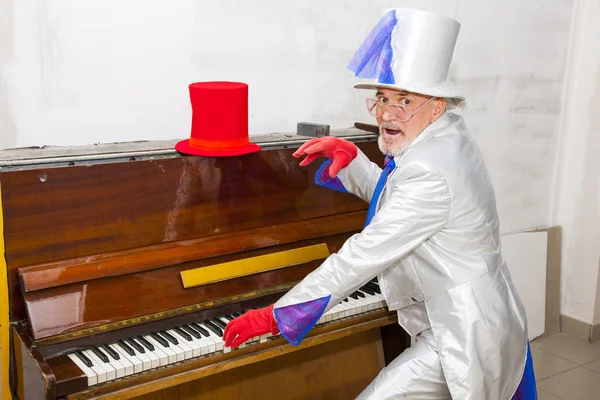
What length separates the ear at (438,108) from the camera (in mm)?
2232

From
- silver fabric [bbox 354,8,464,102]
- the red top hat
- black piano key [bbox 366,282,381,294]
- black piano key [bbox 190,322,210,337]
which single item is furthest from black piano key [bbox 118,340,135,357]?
silver fabric [bbox 354,8,464,102]

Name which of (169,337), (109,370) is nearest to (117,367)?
(109,370)

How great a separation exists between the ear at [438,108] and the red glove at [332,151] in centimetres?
40

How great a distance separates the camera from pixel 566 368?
393 cm

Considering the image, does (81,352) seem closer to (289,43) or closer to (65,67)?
(65,67)

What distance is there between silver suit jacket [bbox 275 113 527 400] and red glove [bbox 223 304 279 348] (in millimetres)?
72

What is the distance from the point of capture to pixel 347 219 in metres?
2.73

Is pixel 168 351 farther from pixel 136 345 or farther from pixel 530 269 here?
pixel 530 269

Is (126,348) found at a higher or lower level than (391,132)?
lower

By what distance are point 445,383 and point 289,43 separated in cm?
153

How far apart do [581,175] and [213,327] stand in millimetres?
2877

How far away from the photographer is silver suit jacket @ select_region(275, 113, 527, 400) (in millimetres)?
2061

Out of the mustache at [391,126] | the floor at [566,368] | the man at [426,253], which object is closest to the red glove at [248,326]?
the man at [426,253]

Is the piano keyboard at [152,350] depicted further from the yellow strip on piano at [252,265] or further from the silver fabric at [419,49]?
the silver fabric at [419,49]
